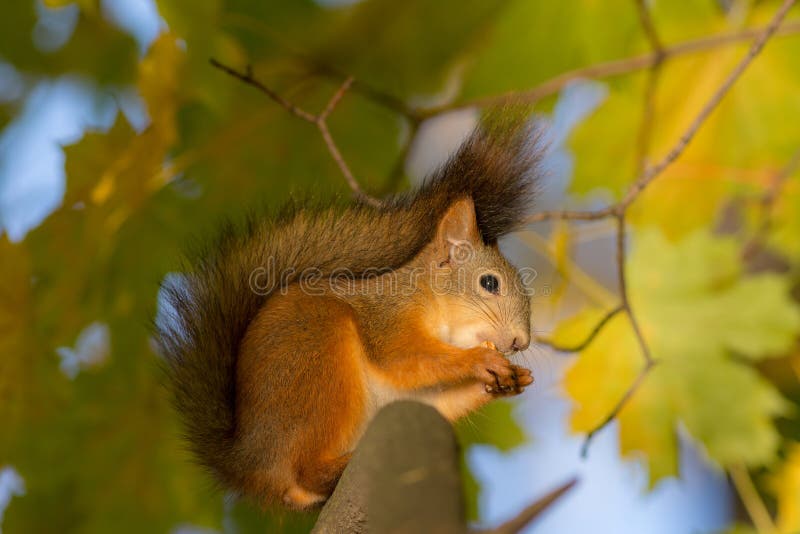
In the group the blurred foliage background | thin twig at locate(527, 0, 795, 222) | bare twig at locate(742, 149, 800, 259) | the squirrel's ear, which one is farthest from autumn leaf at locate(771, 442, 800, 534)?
the squirrel's ear

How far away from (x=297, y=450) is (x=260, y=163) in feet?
2.89

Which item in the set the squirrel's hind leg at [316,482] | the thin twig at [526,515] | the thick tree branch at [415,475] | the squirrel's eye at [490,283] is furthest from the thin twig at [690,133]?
the thin twig at [526,515]

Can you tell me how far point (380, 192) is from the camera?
66.2 inches

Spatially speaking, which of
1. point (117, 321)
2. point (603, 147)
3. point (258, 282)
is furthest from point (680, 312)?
point (117, 321)

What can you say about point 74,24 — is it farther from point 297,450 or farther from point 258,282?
point 297,450

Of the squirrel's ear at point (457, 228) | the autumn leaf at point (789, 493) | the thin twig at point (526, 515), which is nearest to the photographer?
the thin twig at point (526, 515)

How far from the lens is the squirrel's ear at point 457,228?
1234mm

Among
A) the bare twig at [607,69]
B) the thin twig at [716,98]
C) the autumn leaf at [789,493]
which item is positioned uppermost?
the bare twig at [607,69]

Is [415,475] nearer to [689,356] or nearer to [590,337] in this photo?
[590,337]

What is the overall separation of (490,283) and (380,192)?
45cm

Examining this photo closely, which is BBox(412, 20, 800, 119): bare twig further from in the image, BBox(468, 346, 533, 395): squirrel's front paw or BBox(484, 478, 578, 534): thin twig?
BBox(484, 478, 578, 534): thin twig

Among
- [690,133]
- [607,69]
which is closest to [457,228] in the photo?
[690,133]

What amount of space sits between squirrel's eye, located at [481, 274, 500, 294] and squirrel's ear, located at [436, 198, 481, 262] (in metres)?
0.05

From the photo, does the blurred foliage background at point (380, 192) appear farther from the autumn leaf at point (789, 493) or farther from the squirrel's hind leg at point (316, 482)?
the squirrel's hind leg at point (316, 482)
